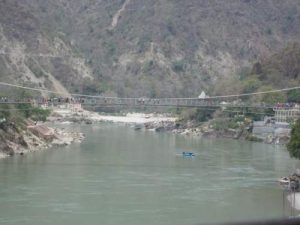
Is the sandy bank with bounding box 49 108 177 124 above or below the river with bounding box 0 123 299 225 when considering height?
above

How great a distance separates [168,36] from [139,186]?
6974 centimetres

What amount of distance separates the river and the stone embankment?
2.21 ft

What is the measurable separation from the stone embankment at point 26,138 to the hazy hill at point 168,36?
1583 inches

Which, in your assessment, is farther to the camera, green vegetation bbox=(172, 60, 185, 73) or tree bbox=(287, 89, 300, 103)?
green vegetation bbox=(172, 60, 185, 73)

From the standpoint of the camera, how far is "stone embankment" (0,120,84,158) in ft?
105

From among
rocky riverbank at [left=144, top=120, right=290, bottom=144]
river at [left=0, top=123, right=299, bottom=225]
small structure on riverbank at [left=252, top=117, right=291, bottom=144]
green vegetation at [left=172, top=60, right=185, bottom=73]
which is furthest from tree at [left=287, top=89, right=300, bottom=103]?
green vegetation at [left=172, top=60, right=185, bottom=73]

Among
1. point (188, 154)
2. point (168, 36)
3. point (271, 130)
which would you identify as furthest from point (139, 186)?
point (168, 36)

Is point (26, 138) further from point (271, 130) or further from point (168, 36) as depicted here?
point (168, 36)

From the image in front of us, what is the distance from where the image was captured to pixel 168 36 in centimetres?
9231

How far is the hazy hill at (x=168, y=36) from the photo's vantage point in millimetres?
85500

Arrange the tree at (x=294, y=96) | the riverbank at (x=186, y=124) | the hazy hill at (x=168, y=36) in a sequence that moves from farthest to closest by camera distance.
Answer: the hazy hill at (x=168, y=36)
the tree at (x=294, y=96)
the riverbank at (x=186, y=124)

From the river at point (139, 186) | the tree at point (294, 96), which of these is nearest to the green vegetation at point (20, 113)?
the river at point (139, 186)

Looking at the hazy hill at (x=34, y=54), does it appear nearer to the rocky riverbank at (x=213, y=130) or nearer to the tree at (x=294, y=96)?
the rocky riverbank at (x=213, y=130)

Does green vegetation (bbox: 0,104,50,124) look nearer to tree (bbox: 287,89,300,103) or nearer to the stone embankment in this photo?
the stone embankment
